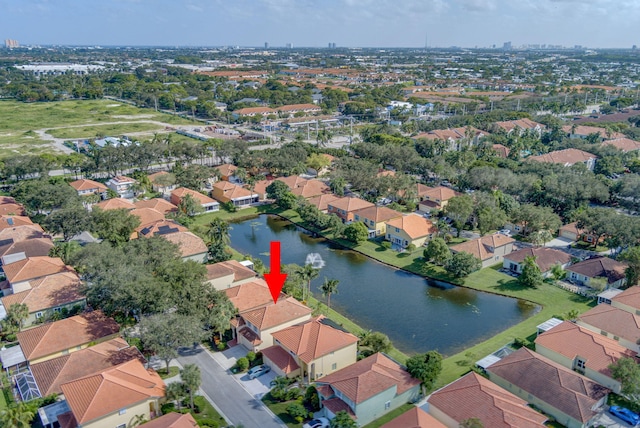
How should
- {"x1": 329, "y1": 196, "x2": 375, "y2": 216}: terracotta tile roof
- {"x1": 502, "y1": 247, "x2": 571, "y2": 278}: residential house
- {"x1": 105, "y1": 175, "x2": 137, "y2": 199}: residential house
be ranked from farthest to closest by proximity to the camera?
{"x1": 105, "y1": 175, "x2": 137, "y2": 199}: residential house < {"x1": 329, "y1": 196, "x2": 375, "y2": 216}: terracotta tile roof < {"x1": 502, "y1": 247, "x2": 571, "y2": 278}: residential house

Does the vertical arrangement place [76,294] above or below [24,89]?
below

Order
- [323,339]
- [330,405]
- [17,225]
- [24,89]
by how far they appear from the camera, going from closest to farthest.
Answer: [330,405] < [323,339] < [17,225] < [24,89]

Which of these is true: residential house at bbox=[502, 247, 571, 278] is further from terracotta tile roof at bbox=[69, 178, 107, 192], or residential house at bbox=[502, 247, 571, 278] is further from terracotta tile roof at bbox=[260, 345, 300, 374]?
terracotta tile roof at bbox=[69, 178, 107, 192]

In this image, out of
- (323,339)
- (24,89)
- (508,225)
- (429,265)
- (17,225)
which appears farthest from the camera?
(24,89)

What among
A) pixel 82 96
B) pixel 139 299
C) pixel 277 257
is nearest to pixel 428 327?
pixel 277 257

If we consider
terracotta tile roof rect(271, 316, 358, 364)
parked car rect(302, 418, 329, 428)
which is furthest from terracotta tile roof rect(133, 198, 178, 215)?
parked car rect(302, 418, 329, 428)

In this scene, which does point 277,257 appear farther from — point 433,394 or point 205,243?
point 433,394

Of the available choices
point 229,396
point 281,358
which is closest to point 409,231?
point 281,358
